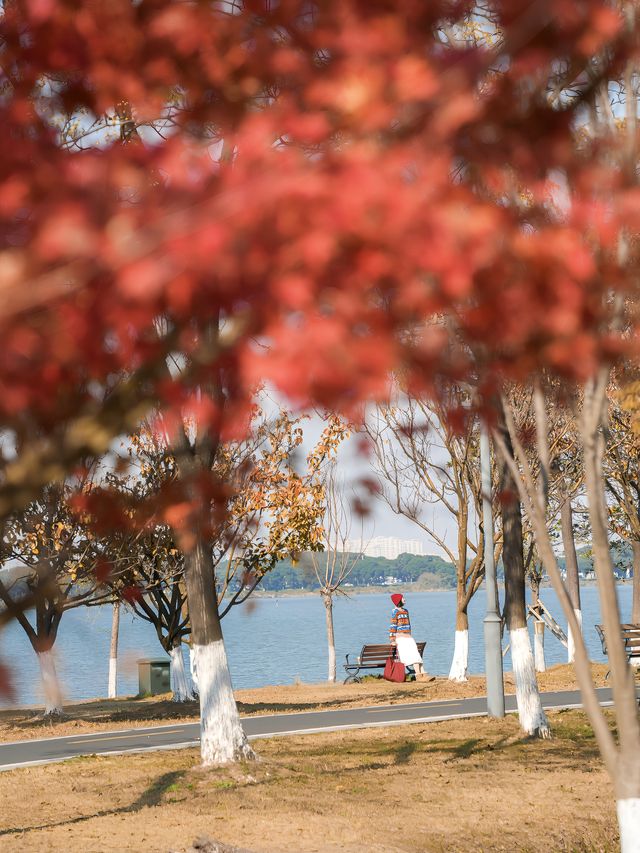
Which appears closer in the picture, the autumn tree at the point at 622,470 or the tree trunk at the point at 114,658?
the autumn tree at the point at 622,470

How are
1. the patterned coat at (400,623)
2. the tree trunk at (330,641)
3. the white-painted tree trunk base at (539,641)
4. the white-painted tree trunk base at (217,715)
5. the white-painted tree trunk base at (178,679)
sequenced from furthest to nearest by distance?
the tree trunk at (330,641), the white-painted tree trunk base at (539,641), the patterned coat at (400,623), the white-painted tree trunk base at (178,679), the white-painted tree trunk base at (217,715)

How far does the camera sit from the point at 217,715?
36.5 ft

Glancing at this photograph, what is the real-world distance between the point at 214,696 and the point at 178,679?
11.4 metres

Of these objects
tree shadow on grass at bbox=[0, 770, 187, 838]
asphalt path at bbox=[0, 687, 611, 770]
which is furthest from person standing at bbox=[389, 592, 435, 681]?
tree shadow on grass at bbox=[0, 770, 187, 838]

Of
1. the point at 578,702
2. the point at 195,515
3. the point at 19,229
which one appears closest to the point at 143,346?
the point at 19,229

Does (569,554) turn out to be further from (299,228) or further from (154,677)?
(299,228)

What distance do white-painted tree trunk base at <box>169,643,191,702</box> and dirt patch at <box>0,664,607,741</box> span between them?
340 millimetres

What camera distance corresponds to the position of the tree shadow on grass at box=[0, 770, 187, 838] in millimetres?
8977

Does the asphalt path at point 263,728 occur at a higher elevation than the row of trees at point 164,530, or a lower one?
lower

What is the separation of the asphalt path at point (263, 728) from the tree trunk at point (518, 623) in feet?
9.50

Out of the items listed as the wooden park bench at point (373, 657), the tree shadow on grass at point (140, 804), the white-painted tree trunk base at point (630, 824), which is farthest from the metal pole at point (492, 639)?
the wooden park bench at point (373, 657)

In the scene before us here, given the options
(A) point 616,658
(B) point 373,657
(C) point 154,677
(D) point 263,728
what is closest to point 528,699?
(D) point 263,728

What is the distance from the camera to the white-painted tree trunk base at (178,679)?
21.9m

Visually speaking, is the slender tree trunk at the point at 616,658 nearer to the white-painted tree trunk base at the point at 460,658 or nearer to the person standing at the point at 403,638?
the white-painted tree trunk base at the point at 460,658
